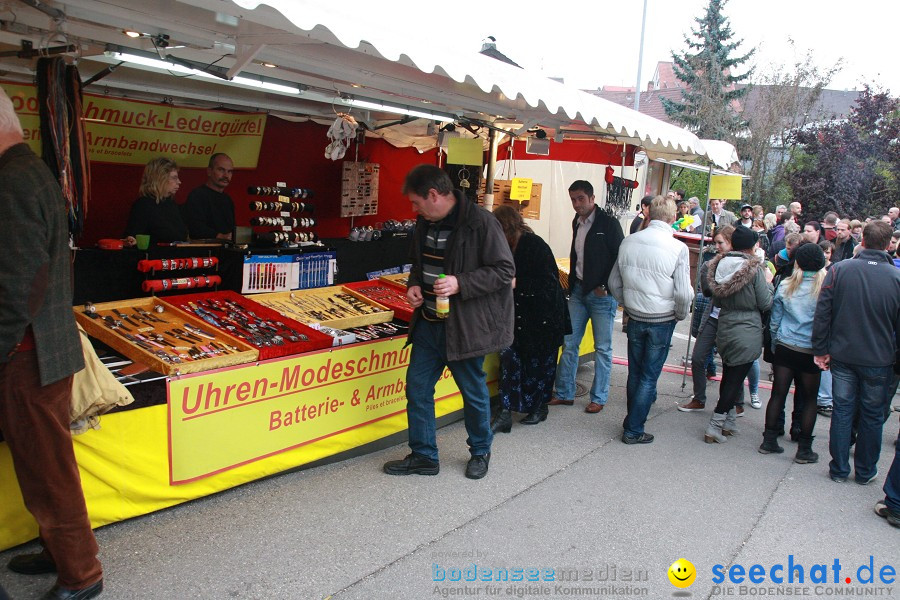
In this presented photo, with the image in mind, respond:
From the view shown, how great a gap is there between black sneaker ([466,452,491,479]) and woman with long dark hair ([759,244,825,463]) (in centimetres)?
227

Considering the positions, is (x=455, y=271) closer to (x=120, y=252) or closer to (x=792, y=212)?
(x=120, y=252)

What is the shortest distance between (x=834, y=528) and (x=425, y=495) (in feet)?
7.91

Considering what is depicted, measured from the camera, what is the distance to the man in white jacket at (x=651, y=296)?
4836 millimetres

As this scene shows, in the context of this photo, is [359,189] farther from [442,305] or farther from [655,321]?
[442,305]

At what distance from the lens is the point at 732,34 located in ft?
100

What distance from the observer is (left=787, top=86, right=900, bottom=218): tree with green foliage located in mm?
16578

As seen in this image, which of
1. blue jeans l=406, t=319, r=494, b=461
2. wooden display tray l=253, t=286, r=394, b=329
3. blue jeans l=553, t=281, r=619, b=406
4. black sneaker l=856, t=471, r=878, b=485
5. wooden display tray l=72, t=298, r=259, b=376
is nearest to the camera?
wooden display tray l=72, t=298, r=259, b=376

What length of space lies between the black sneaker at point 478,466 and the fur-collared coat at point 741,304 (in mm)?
2086

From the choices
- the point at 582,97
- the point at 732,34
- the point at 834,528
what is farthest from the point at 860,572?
the point at 732,34

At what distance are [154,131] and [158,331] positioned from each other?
3165 mm

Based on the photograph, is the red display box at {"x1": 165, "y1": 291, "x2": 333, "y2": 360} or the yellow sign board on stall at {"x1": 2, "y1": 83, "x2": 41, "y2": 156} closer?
the red display box at {"x1": 165, "y1": 291, "x2": 333, "y2": 360}

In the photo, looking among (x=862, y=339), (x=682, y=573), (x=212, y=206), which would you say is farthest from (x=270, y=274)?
(x=862, y=339)

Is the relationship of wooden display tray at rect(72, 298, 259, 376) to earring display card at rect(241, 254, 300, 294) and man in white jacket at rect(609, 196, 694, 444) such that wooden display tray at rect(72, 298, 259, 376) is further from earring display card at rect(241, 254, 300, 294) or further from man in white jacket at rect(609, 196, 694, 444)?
man in white jacket at rect(609, 196, 694, 444)

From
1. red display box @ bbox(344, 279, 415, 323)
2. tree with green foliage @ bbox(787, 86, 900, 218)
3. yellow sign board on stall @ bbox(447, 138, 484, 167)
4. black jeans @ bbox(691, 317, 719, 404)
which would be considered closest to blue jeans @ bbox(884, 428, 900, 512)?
black jeans @ bbox(691, 317, 719, 404)
